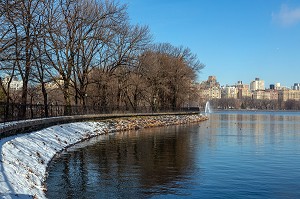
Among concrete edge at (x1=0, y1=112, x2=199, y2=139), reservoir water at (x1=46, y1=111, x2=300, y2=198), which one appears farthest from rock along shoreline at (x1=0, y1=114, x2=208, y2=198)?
reservoir water at (x1=46, y1=111, x2=300, y2=198)

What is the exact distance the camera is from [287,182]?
50.4ft

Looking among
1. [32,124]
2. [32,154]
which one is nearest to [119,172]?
[32,154]

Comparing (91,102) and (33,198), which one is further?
(91,102)

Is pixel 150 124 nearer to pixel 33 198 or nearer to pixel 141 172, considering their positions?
pixel 141 172

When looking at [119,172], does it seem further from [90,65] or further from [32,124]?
[90,65]

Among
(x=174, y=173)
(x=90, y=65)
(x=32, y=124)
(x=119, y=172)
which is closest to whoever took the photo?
(x=174, y=173)

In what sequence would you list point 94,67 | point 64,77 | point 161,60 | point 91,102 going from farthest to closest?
point 161,60, point 91,102, point 94,67, point 64,77

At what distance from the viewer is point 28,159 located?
16250mm

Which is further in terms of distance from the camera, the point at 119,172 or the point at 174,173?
the point at 119,172

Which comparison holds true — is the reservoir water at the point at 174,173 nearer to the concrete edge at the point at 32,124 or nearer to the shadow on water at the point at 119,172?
the shadow on water at the point at 119,172

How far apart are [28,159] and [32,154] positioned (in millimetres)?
1448

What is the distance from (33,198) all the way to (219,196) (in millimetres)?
6140

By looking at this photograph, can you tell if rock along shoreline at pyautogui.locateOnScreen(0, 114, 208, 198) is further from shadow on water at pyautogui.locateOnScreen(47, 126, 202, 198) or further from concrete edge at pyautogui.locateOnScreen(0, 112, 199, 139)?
shadow on water at pyautogui.locateOnScreen(47, 126, 202, 198)

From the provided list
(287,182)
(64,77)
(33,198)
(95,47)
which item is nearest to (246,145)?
(287,182)
